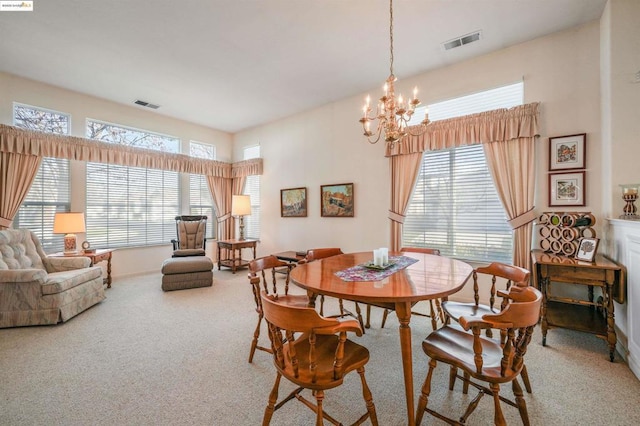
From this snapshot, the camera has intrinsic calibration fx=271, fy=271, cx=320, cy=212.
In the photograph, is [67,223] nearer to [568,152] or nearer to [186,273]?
[186,273]

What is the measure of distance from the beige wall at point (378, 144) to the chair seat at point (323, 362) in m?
2.95

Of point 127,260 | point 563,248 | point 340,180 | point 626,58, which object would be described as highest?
point 626,58

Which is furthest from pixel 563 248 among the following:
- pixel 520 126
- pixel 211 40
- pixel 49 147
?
pixel 49 147

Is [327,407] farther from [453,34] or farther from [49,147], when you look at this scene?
[49,147]

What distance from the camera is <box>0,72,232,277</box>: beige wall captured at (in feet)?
13.6

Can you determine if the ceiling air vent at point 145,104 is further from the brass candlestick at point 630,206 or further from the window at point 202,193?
the brass candlestick at point 630,206

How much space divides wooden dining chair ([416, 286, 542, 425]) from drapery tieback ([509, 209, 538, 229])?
6.77ft

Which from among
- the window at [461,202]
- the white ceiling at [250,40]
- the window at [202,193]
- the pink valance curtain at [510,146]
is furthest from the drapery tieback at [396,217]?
the window at [202,193]

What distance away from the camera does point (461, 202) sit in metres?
3.77

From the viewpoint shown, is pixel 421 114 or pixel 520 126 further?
pixel 421 114

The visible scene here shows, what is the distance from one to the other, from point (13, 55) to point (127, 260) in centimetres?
345

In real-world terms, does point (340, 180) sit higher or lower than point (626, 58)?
lower

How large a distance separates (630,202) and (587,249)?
20.8 inches

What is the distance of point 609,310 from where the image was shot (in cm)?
227
